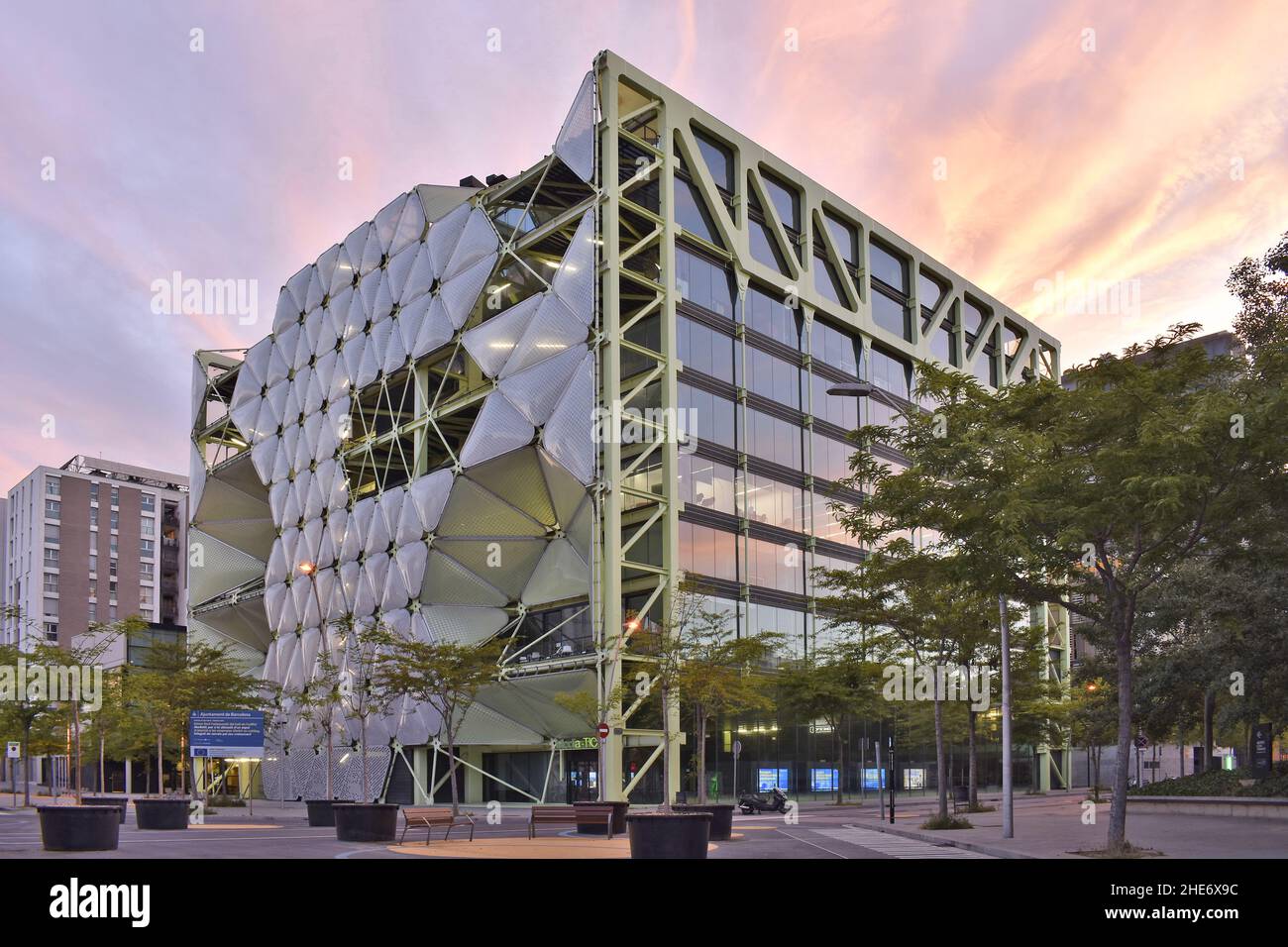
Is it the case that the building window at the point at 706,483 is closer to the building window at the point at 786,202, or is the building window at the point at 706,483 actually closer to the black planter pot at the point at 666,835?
the building window at the point at 786,202

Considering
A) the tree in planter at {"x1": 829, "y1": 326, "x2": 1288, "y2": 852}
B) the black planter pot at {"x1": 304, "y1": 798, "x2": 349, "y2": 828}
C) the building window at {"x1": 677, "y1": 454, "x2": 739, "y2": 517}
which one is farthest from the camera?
the building window at {"x1": 677, "y1": 454, "x2": 739, "y2": 517}

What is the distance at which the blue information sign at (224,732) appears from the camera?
43.4m

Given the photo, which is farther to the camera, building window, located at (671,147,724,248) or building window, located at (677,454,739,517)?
building window, located at (671,147,724,248)

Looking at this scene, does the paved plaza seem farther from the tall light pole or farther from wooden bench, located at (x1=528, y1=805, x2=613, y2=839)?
the tall light pole

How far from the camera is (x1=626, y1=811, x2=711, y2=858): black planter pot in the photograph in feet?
63.8

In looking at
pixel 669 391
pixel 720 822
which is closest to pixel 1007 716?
pixel 720 822

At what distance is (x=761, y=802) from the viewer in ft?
174

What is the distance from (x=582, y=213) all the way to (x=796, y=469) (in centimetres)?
1682

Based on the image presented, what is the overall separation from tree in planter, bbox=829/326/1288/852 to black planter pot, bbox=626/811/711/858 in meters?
7.95

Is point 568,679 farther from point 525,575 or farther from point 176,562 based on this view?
point 176,562

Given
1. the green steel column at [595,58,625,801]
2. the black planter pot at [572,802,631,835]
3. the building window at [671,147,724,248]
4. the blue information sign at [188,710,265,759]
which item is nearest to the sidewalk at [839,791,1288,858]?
the black planter pot at [572,802,631,835]

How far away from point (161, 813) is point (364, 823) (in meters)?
11.1

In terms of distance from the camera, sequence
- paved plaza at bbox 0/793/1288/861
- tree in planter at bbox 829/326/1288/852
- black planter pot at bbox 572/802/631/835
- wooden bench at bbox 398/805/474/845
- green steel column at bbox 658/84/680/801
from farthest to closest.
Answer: green steel column at bbox 658/84/680/801 → black planter pot at bbox 572/802/631/835 → wooden bench at bbox 398/805/474/845 → paved plaza at bbox 0/793/1288/861 → tree in planter at bbox 829/326/1288/852

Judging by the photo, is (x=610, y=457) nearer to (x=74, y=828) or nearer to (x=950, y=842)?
(x=950, y=842)
